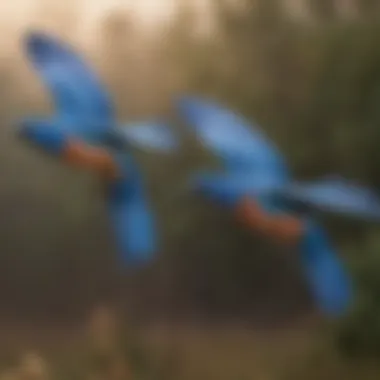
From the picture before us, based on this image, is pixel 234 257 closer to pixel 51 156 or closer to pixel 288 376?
pixel 288 376

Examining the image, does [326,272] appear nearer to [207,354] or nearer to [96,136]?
[207,354]

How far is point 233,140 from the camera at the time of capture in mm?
1266

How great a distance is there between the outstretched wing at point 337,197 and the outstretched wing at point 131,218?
0.19 meters

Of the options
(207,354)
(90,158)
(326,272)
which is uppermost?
(90,158)

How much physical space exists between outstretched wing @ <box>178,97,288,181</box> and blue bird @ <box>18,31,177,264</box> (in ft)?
0.15

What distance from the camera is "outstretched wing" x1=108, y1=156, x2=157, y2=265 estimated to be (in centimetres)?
124

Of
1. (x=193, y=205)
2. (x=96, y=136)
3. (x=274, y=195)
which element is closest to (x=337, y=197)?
(x=274, y=195)

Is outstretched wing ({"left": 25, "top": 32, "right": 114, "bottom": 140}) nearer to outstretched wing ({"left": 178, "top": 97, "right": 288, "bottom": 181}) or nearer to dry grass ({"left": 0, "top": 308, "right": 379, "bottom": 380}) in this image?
outstretched wing ({"left": 178, "top": 97, "right": 288, "bottom": 181})

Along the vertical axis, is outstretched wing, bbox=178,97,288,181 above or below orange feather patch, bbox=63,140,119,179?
above

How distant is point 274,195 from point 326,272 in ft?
0.42

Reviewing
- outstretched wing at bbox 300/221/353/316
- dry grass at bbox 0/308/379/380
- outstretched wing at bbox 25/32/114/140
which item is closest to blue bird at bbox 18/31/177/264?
outstretched wing at bbox 25/32/114/140

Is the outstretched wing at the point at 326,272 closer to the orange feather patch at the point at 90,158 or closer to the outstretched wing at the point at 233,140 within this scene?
the outstretched wing at the point at 233,140

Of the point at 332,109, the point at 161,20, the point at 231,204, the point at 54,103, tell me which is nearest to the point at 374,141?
the point at 332,109

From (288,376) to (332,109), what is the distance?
375 mm
